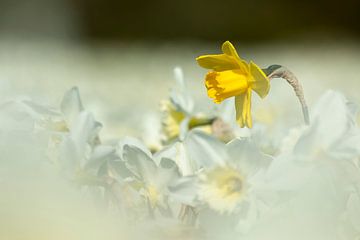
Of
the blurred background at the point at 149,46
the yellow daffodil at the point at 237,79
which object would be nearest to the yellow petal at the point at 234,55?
the yellow daffodil at the point at 237,79

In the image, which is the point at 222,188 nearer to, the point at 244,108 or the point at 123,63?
the point at 244,108

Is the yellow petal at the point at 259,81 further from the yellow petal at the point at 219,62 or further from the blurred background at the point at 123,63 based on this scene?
the blurred background at the point at 123,63

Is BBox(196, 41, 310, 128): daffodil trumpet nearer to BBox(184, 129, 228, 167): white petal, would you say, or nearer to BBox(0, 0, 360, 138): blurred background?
BBox(184, 129, 228, 167): white petal

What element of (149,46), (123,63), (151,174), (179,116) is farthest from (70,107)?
(149,46)

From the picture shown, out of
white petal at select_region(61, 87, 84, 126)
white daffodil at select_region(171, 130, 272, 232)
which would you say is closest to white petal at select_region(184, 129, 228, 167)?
white daffodil at select_region(171, 130, 272, 232)

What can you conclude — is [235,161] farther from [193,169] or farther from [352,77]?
[352,77]

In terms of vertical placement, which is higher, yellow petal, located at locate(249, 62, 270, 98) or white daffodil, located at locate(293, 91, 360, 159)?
yellow petal, located at locate(249, 62, 270, 98)
